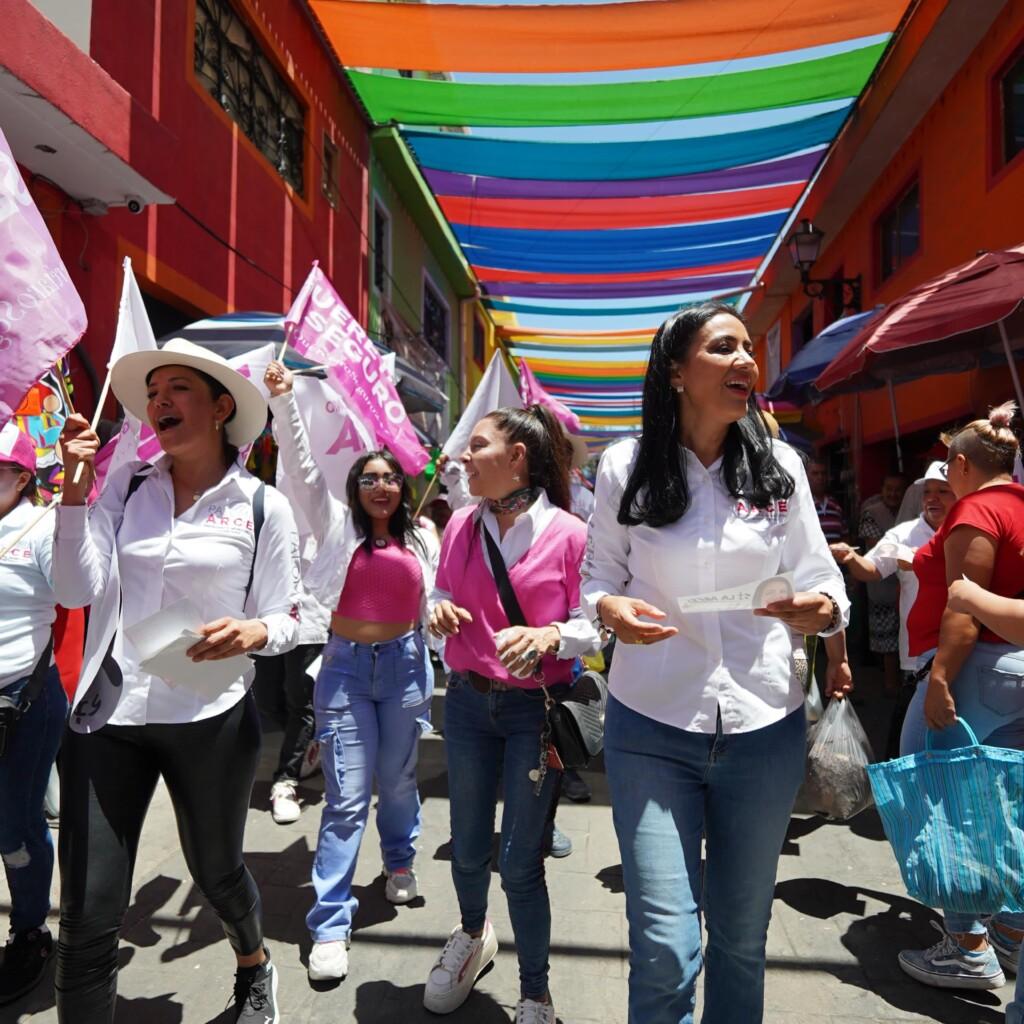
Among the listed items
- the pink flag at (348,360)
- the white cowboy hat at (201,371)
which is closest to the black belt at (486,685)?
the white cowboy hat at (201,371)

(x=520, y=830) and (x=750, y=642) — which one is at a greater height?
(x=750, y=642)

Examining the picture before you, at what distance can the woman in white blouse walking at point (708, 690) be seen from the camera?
1920 millimetres

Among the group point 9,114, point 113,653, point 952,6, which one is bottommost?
point 113,653

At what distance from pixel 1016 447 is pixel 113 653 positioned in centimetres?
312

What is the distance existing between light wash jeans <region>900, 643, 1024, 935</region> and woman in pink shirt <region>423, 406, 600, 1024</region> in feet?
4.56

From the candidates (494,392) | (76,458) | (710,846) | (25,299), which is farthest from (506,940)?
(494,392)

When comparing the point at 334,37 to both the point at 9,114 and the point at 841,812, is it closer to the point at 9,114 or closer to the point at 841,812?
the point at 9,114

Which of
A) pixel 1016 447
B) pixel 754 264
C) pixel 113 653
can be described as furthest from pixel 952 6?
→ pixel 113 653

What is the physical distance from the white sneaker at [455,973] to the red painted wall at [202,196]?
4.61 m

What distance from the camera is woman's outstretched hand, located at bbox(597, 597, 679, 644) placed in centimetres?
187

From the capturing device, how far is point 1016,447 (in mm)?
2922

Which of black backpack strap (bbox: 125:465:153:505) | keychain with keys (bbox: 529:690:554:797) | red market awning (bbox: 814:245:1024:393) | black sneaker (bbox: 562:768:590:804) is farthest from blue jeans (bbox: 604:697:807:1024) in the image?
red market awning (bbox: 814:245:1024:393)

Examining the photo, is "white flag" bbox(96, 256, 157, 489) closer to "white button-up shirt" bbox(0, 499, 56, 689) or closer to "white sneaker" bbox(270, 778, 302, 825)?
"white button-up shirt" bbox(0, 499, 56, 689)

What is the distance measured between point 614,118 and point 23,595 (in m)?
7.16
